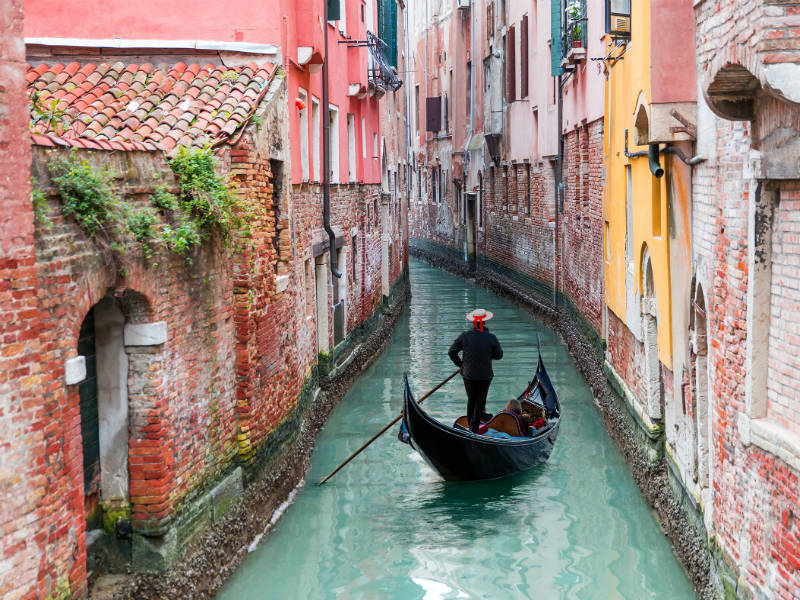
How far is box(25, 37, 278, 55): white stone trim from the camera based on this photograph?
8828mm

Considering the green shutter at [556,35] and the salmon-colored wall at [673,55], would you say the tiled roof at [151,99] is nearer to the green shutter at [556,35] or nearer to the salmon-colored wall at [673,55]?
the salmon-colored wall at [673,55]

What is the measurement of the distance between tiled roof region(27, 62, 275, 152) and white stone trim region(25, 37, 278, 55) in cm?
14

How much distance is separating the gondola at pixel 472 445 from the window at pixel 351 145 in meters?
5.62

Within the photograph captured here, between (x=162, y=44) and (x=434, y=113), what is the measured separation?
2502 centimetres

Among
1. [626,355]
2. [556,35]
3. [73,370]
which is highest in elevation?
[556,35]

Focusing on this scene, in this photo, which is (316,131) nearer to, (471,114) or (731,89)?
(731,89)

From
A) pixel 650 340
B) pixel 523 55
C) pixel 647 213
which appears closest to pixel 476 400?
pixel 650 340

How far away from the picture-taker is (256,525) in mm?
7723

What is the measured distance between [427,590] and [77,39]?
208 inches

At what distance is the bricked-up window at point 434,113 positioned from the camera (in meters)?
33.2

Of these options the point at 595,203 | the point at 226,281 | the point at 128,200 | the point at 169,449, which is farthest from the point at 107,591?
the point at 595,203

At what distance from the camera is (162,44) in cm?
887

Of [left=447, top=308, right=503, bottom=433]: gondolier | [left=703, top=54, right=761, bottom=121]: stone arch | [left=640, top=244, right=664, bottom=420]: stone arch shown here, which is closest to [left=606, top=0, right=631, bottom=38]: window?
[left=640, top=244, right=664, bottom=420]: stone arch

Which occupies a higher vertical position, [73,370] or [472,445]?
[73,370]
